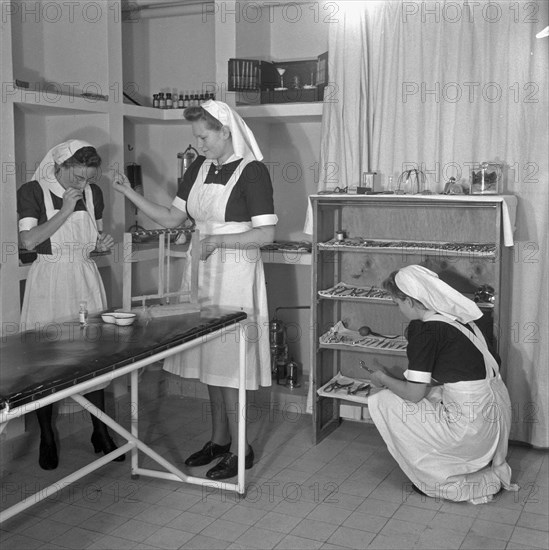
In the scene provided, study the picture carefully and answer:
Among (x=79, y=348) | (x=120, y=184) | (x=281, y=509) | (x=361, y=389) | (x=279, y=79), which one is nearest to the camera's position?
(x=79, y=348)

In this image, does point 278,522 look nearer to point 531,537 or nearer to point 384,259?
point 531,537

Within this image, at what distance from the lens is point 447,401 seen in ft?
12.3

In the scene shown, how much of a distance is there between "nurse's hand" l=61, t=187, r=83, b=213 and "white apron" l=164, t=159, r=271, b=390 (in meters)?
0.58

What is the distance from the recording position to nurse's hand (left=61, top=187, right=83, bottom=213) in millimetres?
4020

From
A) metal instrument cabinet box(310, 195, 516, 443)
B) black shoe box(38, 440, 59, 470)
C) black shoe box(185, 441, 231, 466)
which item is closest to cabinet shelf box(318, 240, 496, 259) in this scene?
metal instrument cabinet box(310, 195, 516, 443)

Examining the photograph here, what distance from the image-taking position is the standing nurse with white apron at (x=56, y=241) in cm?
404

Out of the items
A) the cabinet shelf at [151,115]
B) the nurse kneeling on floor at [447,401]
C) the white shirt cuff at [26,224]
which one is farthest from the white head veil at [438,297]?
the cabinet shelf at [151,115]

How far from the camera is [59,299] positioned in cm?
411

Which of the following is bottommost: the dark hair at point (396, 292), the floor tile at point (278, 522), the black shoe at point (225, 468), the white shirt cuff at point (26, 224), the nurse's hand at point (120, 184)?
the floor tile at point (278, 522)

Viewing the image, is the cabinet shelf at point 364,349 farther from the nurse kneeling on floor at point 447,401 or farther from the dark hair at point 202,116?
the dark hair at point 202,116

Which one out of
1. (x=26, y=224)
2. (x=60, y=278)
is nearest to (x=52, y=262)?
(x=60, y=278)

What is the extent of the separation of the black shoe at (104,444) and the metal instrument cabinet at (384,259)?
1121 mm

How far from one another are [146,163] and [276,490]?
8.89ft

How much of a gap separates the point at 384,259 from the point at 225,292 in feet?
3.80
